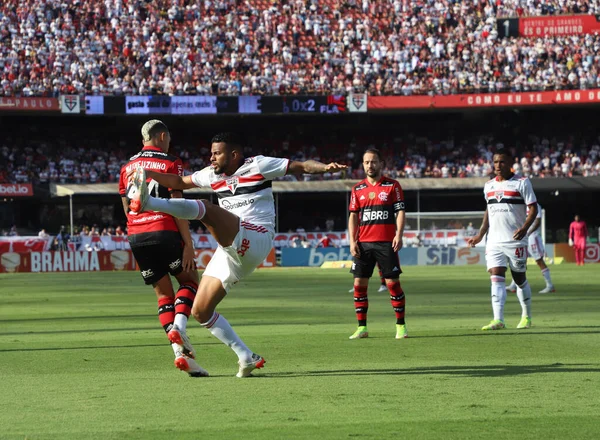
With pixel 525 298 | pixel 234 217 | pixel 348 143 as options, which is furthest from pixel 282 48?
pixel 234 217

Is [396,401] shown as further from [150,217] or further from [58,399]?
[150,217]

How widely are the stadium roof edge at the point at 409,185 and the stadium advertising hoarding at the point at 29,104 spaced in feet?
13.8

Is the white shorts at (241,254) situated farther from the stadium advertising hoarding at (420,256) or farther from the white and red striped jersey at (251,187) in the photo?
the stadium advertising hoarding at (420,256)

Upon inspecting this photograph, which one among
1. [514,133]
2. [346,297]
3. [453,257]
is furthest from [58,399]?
[514,133]

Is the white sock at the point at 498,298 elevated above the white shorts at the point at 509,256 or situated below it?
below

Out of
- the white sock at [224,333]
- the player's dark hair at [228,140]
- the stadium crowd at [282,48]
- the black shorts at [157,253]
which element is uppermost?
the stadium crowd at [282,48]

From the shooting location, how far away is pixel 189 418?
6391 millimetres

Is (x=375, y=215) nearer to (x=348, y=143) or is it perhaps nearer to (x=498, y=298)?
(x=498, y=298)

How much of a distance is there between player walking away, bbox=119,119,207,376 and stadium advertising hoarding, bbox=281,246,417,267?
32.5m

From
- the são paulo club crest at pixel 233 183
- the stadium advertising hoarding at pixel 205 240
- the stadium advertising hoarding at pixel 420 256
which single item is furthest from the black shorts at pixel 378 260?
the stadium advertising hoarding at pixel 205 240

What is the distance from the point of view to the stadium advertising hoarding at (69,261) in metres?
38.8

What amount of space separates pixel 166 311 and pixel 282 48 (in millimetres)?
48812

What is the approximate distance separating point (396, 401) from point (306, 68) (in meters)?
50.2

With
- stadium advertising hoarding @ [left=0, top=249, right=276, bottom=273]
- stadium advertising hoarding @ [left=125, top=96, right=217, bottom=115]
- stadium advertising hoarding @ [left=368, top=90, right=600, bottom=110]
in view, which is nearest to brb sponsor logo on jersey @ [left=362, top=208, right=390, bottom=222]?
stadium advertising hoarding @ [left=0, top=249, right=276, bottom=273]
